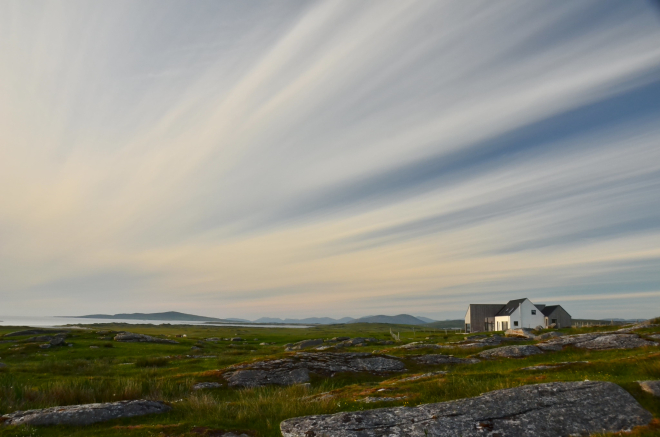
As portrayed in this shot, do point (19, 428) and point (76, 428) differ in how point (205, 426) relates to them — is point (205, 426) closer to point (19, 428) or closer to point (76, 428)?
point (76, 428)

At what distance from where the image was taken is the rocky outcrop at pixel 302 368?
3200 cm

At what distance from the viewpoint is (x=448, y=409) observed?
14227 millimetres

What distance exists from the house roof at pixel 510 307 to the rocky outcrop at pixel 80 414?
4092 inches

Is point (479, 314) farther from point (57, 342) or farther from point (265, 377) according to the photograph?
point (57, 342)

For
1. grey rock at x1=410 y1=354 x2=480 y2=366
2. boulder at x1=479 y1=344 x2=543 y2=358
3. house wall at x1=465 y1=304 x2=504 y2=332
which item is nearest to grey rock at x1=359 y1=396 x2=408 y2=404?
grey rock at x1=410 y1=354 x2=480 y2=366

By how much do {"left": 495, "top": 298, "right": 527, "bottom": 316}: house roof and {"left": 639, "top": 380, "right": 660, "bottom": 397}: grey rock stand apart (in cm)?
9859

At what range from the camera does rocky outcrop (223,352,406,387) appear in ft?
105

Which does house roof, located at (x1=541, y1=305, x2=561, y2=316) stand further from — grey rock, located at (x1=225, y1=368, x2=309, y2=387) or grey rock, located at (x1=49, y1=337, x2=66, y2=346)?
grey rock, located at (x1=49, y1=337, x2=66, y2=346)

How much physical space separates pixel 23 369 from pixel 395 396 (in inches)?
1717

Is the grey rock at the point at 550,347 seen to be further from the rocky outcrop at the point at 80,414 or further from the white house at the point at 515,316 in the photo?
the white house at the point at 515,316

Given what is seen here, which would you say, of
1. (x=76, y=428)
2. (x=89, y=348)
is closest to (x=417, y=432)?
(x=76, y=428)

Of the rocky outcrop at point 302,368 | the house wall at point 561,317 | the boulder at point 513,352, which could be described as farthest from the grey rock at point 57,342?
the house wall at point 561,317

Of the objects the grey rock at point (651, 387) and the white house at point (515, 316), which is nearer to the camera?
the grey rock at point (651, 387)

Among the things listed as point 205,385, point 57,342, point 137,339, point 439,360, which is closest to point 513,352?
point 439,360
